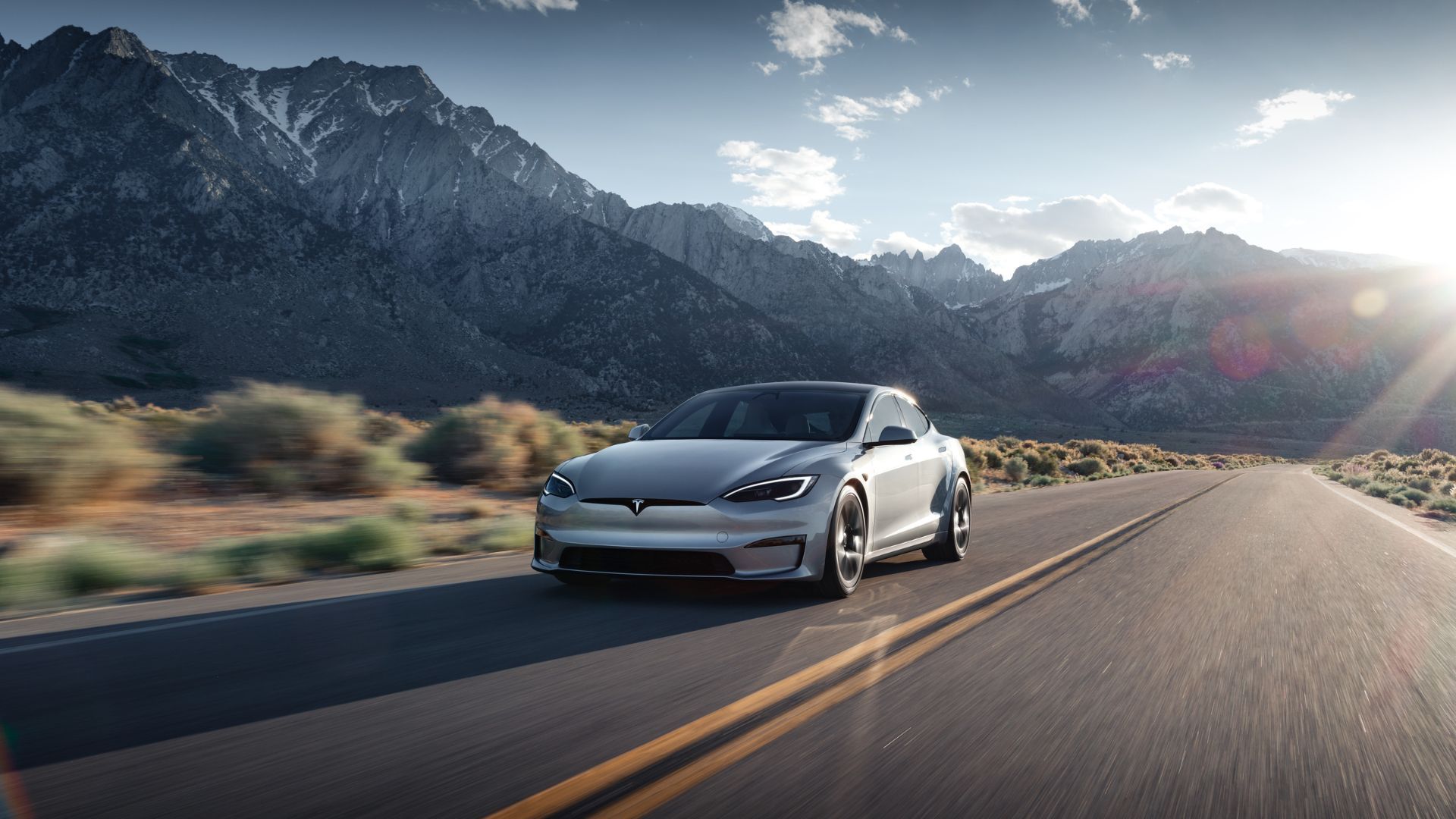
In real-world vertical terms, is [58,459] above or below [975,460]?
above

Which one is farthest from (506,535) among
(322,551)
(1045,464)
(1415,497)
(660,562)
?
(1045,464)

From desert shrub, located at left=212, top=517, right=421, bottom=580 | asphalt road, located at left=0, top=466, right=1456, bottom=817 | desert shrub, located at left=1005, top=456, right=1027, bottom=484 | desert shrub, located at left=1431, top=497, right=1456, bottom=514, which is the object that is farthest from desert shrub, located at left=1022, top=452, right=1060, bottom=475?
desert shrub, located at left=212, top=517, right=421, bottom=580

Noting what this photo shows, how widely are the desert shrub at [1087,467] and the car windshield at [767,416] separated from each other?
101 feet

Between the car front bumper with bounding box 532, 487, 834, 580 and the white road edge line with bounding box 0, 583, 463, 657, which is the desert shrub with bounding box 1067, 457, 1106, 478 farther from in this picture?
the white road edge line with bounding box 0, 583, 463, 657

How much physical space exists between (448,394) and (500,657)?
86.5 meters

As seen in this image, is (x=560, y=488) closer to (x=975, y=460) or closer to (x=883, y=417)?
(x=883, y=417)

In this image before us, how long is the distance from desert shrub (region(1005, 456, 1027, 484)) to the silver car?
23.8 metres

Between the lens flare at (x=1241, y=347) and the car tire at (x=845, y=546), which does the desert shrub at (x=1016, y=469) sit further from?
the lens flare at (x=1241, y=347)

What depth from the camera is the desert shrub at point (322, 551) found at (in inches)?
297

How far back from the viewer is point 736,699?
12.5 ft

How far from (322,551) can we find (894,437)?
4.89 metres

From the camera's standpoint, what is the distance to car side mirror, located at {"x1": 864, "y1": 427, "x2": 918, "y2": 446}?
686 centimetres

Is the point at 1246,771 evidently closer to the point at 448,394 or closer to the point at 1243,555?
the point at 1243,555

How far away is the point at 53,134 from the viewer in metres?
95.4
